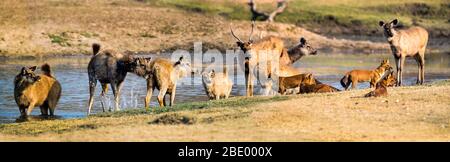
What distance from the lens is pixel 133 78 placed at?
1089 inches

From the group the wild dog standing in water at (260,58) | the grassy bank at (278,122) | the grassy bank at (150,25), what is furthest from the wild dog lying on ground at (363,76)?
the grassy bank at (150,25)

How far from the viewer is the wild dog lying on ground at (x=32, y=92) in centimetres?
1870

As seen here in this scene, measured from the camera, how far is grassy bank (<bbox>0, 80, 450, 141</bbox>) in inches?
541

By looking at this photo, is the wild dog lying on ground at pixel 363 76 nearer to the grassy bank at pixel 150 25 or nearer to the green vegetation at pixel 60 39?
the grassy bank at pixel 150 25

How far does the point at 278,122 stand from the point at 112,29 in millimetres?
22048

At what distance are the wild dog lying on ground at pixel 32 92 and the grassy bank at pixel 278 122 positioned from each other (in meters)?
2.01

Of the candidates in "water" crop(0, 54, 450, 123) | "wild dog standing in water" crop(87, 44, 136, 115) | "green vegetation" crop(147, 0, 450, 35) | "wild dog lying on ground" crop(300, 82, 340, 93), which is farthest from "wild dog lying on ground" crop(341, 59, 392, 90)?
"green vegetation" crop(147, 0, 450, 35)

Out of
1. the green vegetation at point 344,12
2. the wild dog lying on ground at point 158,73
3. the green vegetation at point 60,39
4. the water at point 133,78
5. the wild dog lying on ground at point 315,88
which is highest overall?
the green vegetation at point 344,12

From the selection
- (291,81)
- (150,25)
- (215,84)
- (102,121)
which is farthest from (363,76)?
(150,25)

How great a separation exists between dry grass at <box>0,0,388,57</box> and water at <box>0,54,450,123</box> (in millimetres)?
1570

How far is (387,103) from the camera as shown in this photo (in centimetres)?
1622
